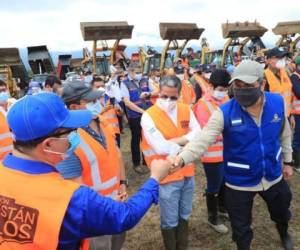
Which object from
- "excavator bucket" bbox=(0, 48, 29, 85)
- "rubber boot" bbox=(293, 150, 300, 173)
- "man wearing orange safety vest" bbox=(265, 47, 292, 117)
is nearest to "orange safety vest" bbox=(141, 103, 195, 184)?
"man wearing orange safety vest" bbox=(265, 47, 292, 117)

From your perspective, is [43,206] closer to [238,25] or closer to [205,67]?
[205,67]

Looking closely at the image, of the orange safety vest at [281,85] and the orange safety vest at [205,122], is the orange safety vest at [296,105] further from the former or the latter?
the orange safety vest at [205,122]

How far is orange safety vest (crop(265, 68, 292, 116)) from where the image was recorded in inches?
234

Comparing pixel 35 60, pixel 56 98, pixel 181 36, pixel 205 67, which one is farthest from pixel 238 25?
pixel 56 98

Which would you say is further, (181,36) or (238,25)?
(238,25)

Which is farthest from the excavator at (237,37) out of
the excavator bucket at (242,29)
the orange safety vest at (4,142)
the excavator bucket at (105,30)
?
the orange safety vest at (4,142)

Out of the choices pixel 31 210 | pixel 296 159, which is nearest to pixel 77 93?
pixel 31 210

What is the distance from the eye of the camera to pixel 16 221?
1.75 metres

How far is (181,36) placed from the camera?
47.3 feet

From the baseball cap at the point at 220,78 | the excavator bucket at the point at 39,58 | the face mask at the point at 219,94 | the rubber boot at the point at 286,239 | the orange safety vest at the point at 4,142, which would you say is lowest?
the excavator bucket at the point at 39,58

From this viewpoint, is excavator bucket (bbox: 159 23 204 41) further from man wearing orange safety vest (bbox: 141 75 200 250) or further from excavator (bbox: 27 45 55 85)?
man wearing orange safety vest (bbox: 141 75 200 250)

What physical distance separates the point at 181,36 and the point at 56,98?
12.9 m

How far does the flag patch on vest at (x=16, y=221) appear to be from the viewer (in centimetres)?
173

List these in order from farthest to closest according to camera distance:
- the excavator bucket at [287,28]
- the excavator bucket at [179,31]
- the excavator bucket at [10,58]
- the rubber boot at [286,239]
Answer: the excavator bucket at [10,58] < the excavator bucket at [287,28] < the excavator bucket at [179,31] < the rubber boot at [286,239]
